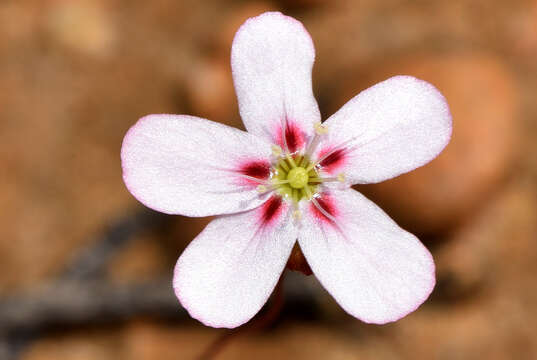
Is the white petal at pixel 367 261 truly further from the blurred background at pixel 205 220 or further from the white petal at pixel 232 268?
the blurred background at pixel 205 220

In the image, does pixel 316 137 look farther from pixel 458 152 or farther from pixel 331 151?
pixel 458 152

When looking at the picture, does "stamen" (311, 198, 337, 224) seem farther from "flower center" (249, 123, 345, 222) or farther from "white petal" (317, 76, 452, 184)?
"white petal" (317, 76, 452, 184)

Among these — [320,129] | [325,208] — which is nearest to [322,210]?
[325,208]

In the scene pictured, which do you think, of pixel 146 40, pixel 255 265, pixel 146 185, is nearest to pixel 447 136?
pixel 255 265

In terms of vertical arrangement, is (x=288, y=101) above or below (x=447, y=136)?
above

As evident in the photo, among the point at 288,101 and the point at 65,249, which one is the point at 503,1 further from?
the point at 65,249
